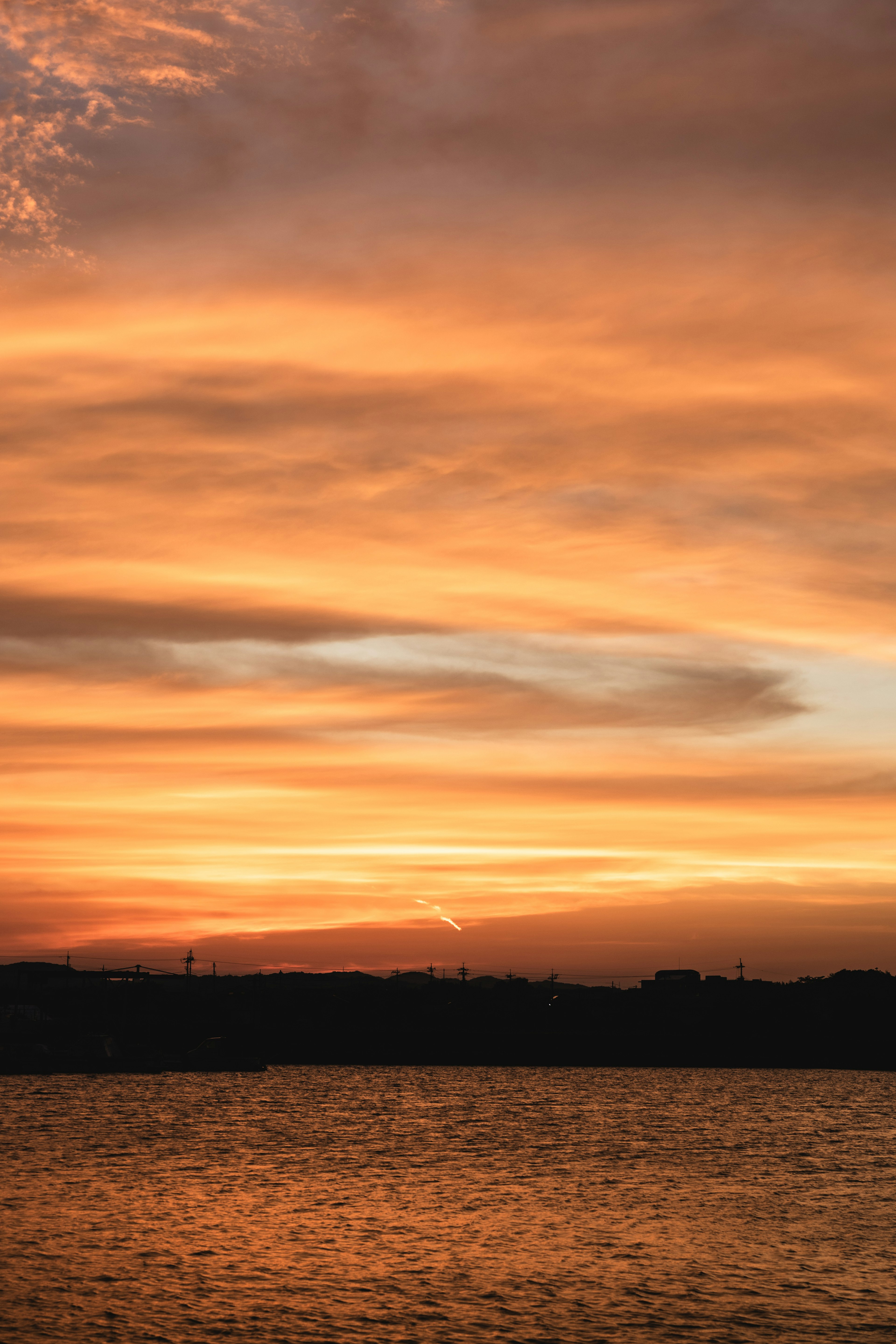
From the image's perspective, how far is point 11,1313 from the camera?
191 feet

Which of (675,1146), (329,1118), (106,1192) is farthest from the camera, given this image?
(329,1118)

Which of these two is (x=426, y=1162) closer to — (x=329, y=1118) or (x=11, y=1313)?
(x=329, y=1118)

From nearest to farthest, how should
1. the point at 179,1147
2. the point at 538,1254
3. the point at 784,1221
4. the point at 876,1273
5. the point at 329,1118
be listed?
the point at 876,1273
the point at 538,1254
the point at 784,1221
the point at 179,1147
the point at 329,1118

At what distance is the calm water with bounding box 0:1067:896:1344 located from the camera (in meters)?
58.2

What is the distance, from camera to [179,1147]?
440ft

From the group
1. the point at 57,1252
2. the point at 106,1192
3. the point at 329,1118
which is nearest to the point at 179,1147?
the point at 106,1192

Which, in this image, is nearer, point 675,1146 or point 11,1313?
point 11,1313

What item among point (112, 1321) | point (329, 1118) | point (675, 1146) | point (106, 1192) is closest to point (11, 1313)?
point (112, 1321)

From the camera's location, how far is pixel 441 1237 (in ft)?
265

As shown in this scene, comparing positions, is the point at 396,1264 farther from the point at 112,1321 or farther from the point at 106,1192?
the point at 106,1192

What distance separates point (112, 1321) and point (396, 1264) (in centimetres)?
1893

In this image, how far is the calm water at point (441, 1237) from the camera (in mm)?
58188

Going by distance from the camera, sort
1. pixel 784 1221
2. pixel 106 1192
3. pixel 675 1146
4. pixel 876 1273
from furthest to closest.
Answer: pixel 675 1146 < pixel 106 1192 < pixel 784 1221 < pixel 876 1273

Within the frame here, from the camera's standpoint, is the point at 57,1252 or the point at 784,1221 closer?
the point at 57,1252
